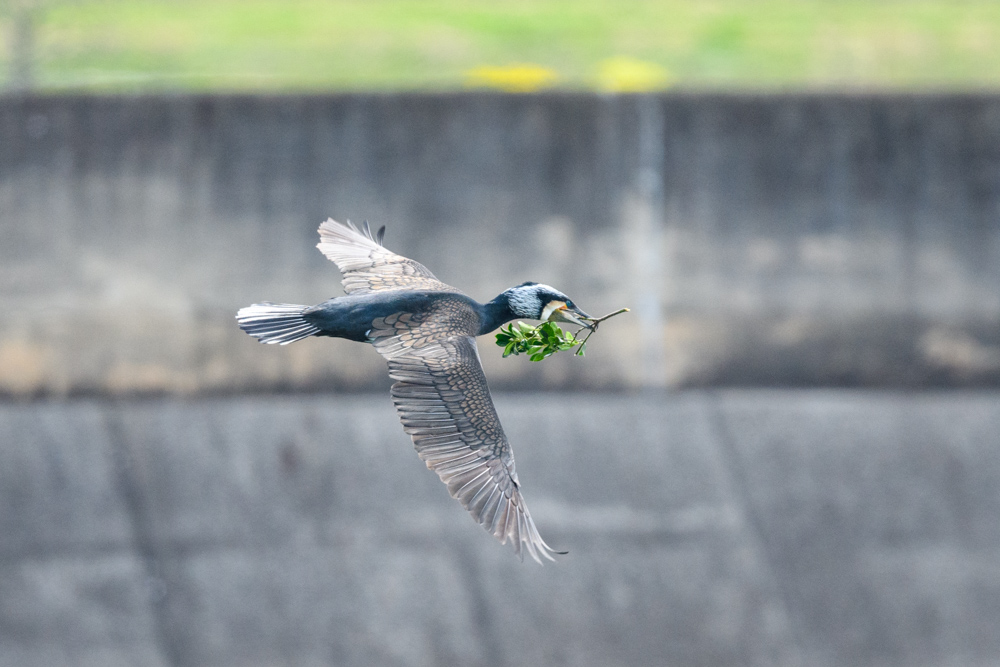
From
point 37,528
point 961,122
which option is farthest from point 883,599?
point 37,528

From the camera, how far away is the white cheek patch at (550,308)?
5312mm

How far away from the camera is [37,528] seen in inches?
405

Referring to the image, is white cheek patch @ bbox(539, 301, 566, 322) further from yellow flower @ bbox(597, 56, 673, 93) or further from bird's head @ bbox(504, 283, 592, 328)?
yellow flower @ bbox(597, 56, 673, 93)

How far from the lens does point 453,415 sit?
213 inches

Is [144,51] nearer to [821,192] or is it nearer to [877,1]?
[821,192]

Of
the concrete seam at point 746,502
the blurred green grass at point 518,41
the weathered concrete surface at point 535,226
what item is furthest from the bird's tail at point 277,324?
the blurred green grass at point 518,41

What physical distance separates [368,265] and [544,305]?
144 cm

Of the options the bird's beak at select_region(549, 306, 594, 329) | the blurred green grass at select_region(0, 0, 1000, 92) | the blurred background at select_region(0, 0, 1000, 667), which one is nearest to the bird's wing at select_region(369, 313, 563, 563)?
the bird's beak at select_region(549, 306, 594, 329)

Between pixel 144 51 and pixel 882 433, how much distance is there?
10755 millimetres

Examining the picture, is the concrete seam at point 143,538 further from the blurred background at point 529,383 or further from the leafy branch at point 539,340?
the leafy branch at point 539,340

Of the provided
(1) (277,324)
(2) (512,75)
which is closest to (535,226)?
(2) (512,75)

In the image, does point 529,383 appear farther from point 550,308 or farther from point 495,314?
point 550,308

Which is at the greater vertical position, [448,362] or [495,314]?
[495,314]

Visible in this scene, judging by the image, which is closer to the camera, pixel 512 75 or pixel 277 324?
pixel 277 324
